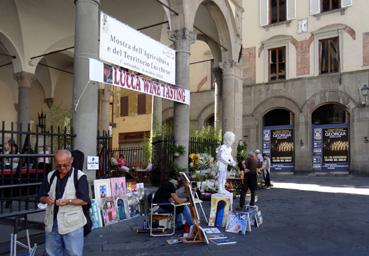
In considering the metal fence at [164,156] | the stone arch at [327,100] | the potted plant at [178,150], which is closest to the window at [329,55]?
the stone arch at [327,100]

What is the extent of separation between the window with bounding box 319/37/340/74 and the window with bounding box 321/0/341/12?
183 centimetres

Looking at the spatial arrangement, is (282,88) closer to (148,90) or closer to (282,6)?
(282,6)

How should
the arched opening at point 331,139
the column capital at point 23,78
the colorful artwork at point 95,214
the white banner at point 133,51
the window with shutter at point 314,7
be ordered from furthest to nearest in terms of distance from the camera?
the window with shutter at point 314,7 → the arched opening at point 331,139 → the column capital at point 23,78 → the white banner at point 133,51 → the colorful artwork at point 95,214

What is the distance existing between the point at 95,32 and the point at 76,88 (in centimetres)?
132

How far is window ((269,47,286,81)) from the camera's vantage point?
91.8ft

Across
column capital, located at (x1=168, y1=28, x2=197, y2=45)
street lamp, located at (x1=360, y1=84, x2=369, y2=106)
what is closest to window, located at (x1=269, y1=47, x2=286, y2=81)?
street lamp, located at (x1=360, y1=84, x2=369, y2=106)

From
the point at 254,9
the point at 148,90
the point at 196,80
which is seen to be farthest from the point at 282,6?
the point at 148,90

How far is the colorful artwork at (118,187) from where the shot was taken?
961 cm

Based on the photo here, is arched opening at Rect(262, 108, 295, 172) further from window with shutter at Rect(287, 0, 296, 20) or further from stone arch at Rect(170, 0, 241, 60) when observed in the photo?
stone arch at Rect(170, 0, 241, 60)

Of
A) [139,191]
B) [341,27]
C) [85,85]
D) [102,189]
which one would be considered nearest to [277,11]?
[341,27]

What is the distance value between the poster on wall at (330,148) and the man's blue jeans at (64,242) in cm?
2335

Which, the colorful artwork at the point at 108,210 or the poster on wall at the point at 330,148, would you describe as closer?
the colorful artwork at the point at 108,210

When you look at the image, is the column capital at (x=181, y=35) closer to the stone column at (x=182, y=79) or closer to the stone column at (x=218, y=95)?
the stone column at (x=182, y=79)

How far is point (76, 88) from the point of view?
9.28 meters
